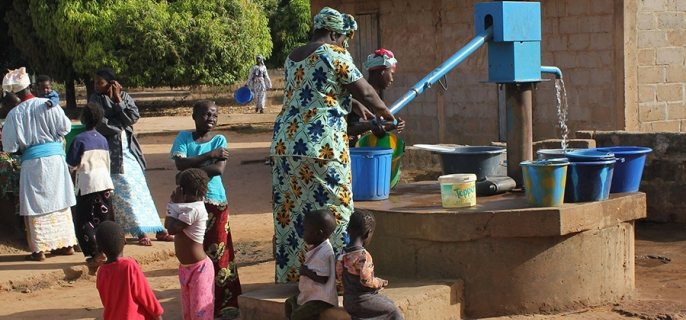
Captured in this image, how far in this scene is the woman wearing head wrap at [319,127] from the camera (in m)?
5.45

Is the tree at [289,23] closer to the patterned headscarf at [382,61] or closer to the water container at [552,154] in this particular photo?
the patterned headscarf at [382,61]

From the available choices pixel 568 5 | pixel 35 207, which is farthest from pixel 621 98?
pixel 35 207

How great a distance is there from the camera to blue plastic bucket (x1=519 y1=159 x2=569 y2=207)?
607 cm

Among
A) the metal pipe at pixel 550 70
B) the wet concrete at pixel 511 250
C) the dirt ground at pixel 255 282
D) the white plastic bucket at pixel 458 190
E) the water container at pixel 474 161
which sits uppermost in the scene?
the metal pipe at pixel 550 70

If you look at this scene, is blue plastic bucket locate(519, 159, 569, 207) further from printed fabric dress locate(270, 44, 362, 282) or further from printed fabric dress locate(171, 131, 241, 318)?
printed fabric dress locate(171, 131, 241, 318)

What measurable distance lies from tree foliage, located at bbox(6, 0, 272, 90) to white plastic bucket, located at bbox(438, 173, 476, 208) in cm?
2140

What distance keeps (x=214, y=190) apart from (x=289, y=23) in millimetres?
32794

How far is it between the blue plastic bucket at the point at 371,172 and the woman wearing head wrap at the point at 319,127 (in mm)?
812

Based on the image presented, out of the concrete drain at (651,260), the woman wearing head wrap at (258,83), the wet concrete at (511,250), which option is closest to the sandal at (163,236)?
the wet concrete at (511,250)

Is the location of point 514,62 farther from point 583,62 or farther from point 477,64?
point 477,64

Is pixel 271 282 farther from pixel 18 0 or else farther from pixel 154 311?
pixel 18 0

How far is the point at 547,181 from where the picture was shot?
609 cm

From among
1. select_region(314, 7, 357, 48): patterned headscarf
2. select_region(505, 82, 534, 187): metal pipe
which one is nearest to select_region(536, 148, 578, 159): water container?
select_region(505, 82, 534, 187): metal pipe

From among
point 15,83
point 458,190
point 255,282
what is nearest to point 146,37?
point 15,83
